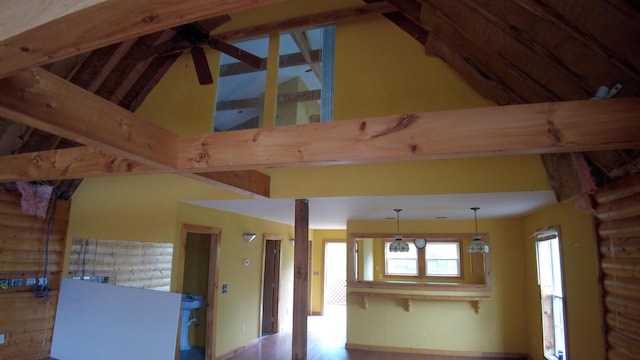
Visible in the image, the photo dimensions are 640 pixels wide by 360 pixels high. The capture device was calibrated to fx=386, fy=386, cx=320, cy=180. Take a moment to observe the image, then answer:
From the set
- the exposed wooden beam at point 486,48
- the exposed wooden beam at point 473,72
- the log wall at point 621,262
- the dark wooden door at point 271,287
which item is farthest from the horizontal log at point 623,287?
the dark wooden door at point 271,287

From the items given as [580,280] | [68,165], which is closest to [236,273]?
[68,165]

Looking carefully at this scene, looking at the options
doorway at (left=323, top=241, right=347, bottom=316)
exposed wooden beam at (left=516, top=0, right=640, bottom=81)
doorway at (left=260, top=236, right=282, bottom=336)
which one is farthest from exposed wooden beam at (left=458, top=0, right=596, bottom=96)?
doorway at (left=323, top=241, right=347, bottom=316)

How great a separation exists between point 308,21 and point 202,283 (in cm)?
496

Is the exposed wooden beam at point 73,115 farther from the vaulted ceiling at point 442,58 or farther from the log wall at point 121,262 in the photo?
the log wall at point 121,262

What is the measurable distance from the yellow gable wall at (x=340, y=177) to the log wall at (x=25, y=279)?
39 centimetres

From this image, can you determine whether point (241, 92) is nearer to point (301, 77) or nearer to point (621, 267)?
point (301, 77)

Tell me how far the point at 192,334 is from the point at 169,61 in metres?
4.69

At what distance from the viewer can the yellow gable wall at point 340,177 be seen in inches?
158

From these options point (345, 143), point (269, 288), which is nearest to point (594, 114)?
point (345, 143)

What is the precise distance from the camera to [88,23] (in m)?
1.17

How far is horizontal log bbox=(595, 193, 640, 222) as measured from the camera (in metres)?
2.73

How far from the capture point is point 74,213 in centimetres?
571

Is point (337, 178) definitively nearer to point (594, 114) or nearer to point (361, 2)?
point (361, 2)

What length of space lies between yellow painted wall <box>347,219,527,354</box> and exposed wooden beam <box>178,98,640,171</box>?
5222mm
